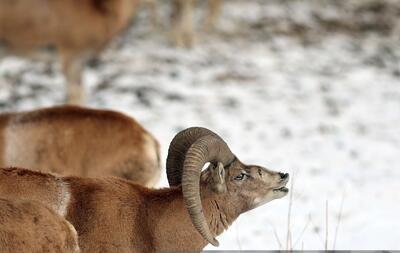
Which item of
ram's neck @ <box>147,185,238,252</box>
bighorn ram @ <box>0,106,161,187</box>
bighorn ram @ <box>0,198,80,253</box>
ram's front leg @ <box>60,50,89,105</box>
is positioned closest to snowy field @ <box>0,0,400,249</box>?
ram's front leg @ <box>60,50,89,105</box>

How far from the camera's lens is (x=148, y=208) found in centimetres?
537

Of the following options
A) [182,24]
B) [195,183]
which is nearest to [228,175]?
[195,183]

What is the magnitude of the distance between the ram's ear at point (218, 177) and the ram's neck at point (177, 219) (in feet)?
0.20

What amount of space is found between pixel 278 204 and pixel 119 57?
17.4 feet

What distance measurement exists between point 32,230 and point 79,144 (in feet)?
8.55

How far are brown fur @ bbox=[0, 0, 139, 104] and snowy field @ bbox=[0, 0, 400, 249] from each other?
73cm

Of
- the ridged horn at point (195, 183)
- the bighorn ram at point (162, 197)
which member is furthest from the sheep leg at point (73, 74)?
the ridged horn at point (195, 183)

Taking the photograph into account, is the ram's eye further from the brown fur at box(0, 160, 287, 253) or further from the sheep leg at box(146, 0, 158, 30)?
the sheep leg at box(146, 0, 158, 30)

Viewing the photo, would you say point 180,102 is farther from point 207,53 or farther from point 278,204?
point 278,204

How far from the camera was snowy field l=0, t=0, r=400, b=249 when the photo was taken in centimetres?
836

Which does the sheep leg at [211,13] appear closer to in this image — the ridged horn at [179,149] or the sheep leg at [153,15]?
the sheep leg at [153,15]

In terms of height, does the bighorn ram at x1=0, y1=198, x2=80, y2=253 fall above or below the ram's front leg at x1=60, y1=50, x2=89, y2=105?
above

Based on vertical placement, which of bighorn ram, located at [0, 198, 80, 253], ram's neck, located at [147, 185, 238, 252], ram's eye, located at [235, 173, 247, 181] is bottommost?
ram's neck, located at [147, 185, 238, 252]

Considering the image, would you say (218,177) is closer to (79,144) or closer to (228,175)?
(228,175)
